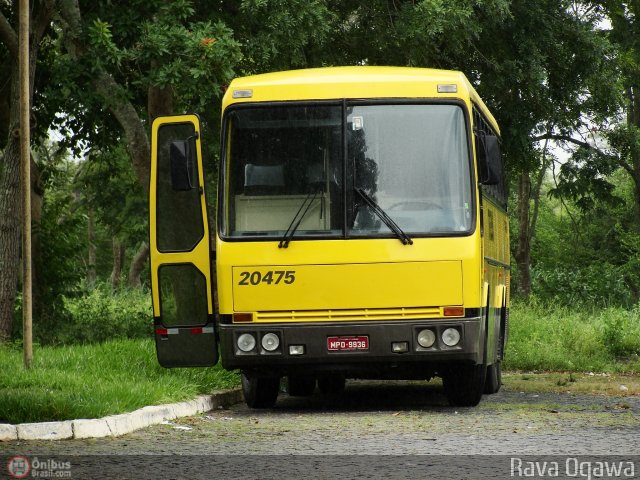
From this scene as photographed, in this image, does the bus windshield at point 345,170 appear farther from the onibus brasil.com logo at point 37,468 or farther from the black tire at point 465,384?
the onibus brasil.com logo at point 37,468

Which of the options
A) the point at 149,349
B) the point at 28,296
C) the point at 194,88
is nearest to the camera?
the point at 28,296

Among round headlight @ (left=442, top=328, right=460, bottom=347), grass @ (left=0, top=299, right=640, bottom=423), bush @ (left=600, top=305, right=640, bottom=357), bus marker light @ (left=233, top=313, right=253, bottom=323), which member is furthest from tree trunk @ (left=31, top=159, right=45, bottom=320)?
round headlight @ (left=442, top=328, right=460, bottom=347)

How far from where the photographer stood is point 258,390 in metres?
13.4

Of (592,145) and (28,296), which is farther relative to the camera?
(592,145)

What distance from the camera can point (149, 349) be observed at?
1609 centimetres

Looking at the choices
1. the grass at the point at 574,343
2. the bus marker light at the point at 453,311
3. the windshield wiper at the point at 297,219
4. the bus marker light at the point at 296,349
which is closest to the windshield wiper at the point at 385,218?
the windshield wiper at the point at 297,219

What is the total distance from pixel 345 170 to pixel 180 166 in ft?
5.23

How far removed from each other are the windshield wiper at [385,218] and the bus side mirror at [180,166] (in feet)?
5.33

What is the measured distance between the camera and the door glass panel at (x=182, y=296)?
42.2ft

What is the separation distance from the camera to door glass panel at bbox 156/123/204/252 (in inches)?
502

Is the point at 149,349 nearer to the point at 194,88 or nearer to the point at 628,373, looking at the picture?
the point at 194,88

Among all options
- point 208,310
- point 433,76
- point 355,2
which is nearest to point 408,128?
point 433,76

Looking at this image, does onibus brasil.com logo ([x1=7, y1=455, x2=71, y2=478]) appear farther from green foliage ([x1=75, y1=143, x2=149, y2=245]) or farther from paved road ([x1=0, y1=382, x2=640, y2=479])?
green foliage ([x1=75, y1=143, x2=149, y2=245])

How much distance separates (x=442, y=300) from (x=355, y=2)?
40.2 ft
